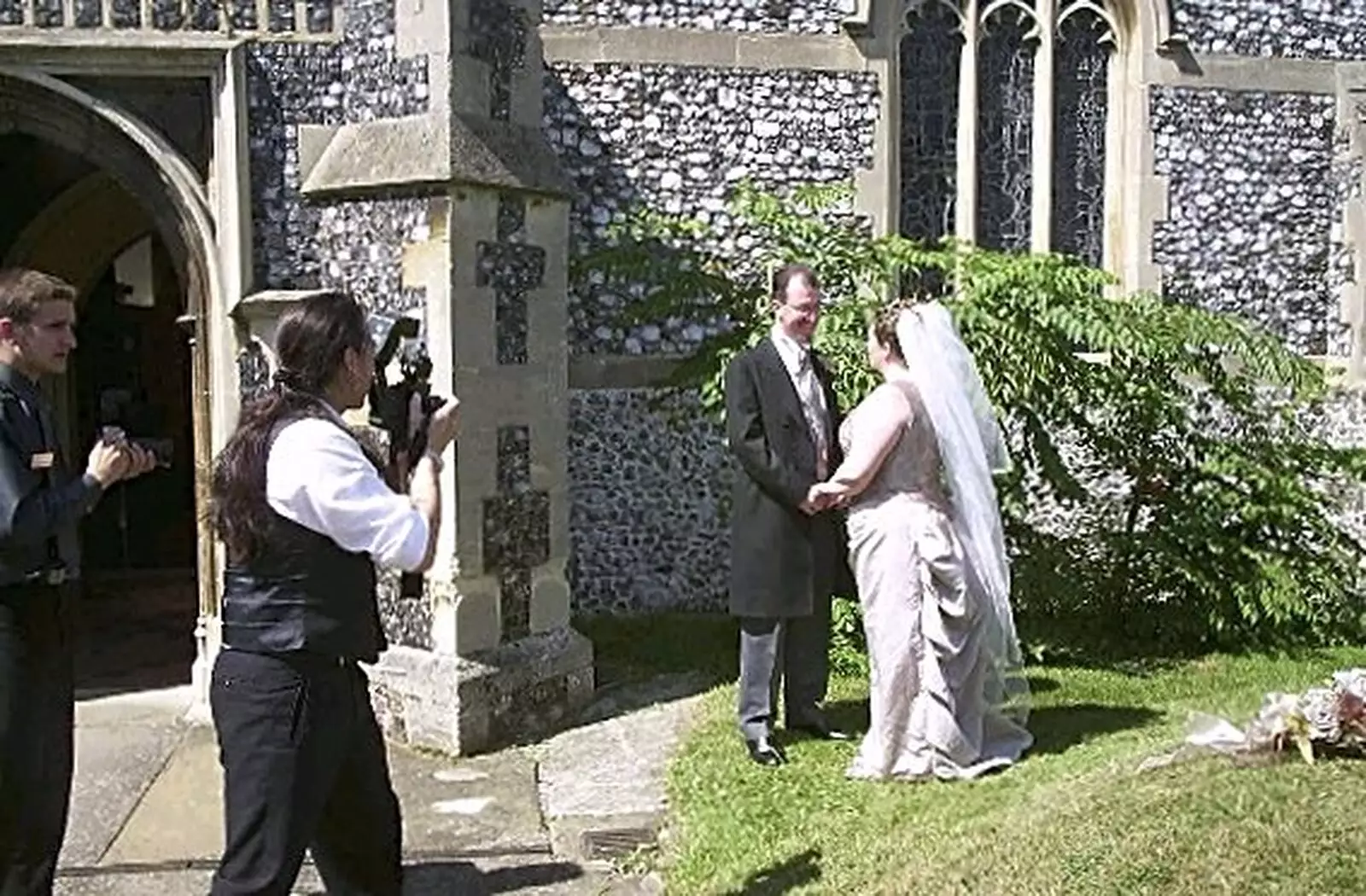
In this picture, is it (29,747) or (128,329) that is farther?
(128,329)

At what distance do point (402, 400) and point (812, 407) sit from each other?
2.38m

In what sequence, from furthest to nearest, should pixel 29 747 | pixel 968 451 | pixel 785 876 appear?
pixel 968 451 → pixel 785 876 → pixel 29 747

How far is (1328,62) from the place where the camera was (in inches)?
408

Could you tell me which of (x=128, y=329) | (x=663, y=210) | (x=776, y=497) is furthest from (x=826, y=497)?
(x=128, y=329)

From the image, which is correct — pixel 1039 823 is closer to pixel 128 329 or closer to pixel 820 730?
pixel 820 730

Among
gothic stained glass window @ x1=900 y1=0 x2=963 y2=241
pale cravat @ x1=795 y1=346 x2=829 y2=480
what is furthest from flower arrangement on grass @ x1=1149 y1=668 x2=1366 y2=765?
gothic stained glass window @ x1=900 y1=0 x2=963 y2=241

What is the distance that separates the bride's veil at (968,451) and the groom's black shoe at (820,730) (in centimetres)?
69

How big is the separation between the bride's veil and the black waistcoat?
278 cm

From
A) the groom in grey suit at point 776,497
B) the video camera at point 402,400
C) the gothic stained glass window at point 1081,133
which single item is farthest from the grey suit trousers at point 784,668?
the gothic stained glass window at point 1081,133

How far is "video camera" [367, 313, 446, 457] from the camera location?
3.70m

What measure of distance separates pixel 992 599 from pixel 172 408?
8.09 m

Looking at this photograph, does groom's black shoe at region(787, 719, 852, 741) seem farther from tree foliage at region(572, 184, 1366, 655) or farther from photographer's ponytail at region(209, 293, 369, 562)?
photographer's ponytail at region(209, 293, 369, 562)

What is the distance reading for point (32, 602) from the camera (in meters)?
3.84

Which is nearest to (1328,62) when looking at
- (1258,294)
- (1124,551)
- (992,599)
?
(1258,294)
